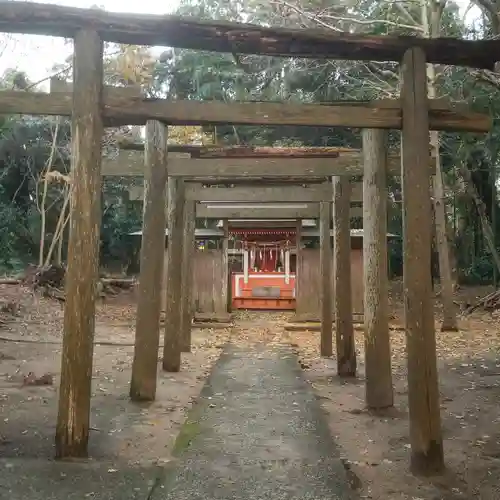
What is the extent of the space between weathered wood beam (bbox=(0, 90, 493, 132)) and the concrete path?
107 inches

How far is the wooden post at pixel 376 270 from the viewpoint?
622 cm

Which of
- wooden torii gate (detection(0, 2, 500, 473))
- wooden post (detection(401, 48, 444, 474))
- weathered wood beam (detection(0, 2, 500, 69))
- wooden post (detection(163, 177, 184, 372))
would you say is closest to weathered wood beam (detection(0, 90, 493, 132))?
wooden torii gate (detection(0, 2, 500, 473))

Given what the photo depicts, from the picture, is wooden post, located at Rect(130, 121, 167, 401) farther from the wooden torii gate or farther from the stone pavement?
the wooden torii gate

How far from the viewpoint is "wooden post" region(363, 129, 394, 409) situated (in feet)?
20.4

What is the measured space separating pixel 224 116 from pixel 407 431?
339 cm

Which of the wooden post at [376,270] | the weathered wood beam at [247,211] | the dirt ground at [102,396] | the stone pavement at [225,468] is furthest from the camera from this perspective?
the weathered wood beam at [247,211]

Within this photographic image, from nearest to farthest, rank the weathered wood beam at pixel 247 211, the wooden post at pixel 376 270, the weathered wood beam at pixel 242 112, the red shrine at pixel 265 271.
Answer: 1. the weathered wood beam at pixel 242 112
2. the wooden post at pixel 376 270
3. the weathered wood beam at pixel 247 211
4. the red shrine at pixel 265 271

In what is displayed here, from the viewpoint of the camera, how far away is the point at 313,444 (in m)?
5.08

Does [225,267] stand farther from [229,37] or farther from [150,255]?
[229,37]

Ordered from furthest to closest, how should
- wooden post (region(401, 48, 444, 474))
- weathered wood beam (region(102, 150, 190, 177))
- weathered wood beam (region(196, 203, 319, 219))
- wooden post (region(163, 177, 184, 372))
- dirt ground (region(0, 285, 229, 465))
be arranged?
weathered wood beam (region(196, 203, 319, 219)) → wooden post (region(163, 177, 184, 372)) → weathered wood beam (region(102, 150, 190, 177)) → dirt ground (region(0, 285, 229, 465)) → wooden post (region(401, 48, 444, 474))

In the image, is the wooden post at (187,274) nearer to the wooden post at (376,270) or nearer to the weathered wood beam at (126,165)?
the weathered wood beam at (126,165)

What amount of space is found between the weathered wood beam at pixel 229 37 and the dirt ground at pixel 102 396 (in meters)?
3.29

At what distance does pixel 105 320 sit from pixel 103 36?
12.6 metres

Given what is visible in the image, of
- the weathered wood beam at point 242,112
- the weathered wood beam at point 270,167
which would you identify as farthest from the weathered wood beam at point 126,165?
the weathered wood beam at point 242,112
